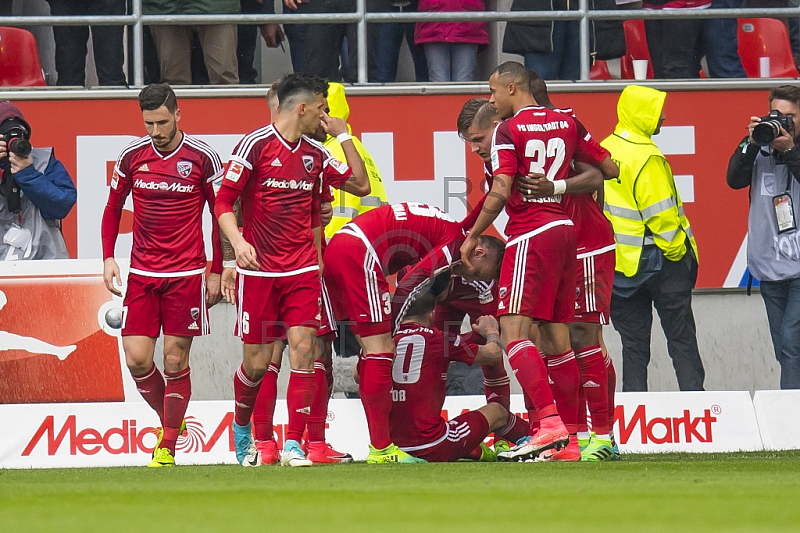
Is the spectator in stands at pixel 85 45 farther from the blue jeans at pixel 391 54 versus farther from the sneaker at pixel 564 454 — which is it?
the sneaker at pixel 564 454

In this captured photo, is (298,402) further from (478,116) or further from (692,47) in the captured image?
(692,47)

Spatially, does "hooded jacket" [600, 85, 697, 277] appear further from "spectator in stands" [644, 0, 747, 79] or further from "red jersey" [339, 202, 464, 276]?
"red jersey" [339, 202, 464, 276]

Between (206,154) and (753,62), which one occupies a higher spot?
(753,62)

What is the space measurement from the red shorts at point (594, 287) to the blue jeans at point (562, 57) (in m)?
3.59

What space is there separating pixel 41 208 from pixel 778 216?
5276 millimetres

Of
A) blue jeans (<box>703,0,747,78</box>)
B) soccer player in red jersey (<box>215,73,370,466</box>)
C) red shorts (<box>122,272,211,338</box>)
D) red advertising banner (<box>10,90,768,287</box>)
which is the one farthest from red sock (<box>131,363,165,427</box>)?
blue jeans (<box>703,0,747,78</box>)

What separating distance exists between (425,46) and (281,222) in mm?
4198

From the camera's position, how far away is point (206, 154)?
7.16 meters

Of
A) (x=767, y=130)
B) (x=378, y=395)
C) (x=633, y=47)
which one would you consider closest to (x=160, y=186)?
(x=378, y=395)

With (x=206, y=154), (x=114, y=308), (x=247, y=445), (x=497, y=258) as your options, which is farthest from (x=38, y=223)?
(x=497, y=258)

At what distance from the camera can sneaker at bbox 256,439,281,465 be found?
6699mm

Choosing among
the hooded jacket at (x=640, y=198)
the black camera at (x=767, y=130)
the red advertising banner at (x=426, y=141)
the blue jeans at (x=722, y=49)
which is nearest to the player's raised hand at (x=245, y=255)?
the hooded jacket at (x=640, y=198)

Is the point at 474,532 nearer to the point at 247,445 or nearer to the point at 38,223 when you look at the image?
the point at 247,445

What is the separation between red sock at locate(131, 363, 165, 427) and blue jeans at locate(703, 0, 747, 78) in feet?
18.2
